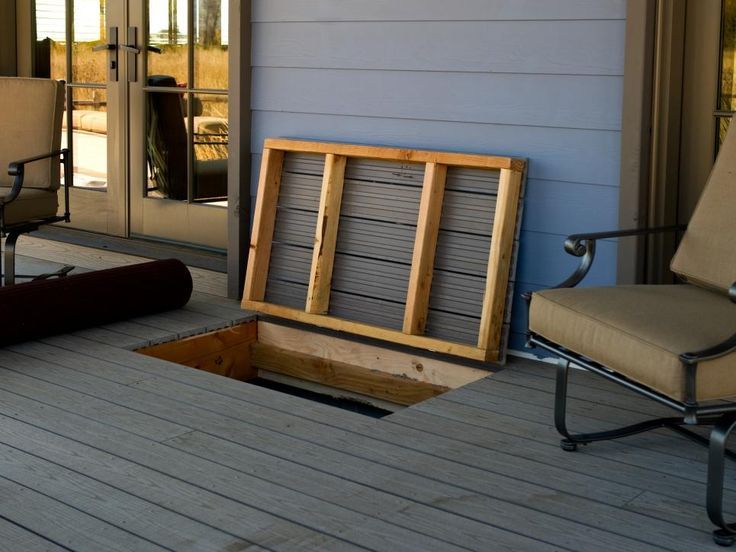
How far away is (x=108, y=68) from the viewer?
540 centimetres

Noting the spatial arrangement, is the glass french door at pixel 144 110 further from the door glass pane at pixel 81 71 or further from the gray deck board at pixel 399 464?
the gray deck board at pixel 399 464

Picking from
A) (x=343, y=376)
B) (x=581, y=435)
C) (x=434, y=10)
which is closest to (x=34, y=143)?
(x=343, y=376)

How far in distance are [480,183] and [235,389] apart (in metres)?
1.07

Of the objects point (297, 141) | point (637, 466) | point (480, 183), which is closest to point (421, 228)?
point (480, 183)

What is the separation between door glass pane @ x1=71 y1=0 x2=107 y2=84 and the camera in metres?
5.48

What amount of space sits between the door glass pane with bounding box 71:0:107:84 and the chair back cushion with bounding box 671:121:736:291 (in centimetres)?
354

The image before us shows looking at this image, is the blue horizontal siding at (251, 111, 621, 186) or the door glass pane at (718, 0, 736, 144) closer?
the door glass pane at (718, 0, 736, 144)

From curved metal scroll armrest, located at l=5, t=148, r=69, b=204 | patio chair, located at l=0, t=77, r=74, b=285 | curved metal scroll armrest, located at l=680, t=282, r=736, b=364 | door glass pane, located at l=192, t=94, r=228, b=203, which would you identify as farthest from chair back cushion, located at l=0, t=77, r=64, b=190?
curved metal scroll armrest, located at l=680, t=282, r=736, b=364

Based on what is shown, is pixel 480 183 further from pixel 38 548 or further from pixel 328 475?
pixel 38 548

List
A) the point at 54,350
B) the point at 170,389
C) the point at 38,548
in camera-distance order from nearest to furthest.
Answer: the point at 38,548
the point at 170,389
the point at 54,350

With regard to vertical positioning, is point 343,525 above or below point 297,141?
below

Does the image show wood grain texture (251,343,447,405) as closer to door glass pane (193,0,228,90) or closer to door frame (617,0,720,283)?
door frame (617,0,720,283)

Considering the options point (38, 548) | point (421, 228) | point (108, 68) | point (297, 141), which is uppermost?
point (108, 68)

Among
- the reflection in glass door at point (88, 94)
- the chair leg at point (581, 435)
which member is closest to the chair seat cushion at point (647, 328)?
the chair leg at point (581, 435)
